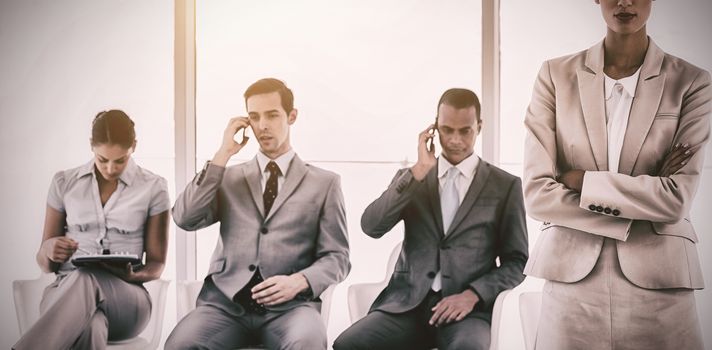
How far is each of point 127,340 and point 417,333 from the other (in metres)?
1.79

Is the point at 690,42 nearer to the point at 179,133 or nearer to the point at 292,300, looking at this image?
the point at 292,300

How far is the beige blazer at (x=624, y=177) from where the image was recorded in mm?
3586

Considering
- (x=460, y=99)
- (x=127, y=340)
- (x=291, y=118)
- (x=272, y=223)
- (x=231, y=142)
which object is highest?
(x=460, y=99)

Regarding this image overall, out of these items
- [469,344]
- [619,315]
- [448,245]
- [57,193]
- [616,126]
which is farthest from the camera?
[57,193]

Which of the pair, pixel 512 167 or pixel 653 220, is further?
pixel 512 167

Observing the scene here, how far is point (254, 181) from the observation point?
4277 millimetres

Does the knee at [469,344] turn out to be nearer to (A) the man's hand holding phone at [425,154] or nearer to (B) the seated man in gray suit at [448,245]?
(B) the seated man in gray suit at [448,245]

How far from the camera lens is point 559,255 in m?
3.81

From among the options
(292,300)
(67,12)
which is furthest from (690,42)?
(67,12)

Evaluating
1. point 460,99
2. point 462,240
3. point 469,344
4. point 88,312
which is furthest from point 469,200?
point 88,312

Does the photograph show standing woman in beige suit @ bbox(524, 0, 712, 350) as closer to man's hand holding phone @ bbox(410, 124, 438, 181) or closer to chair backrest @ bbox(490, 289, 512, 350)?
chair backrest @ bbox(490, 289, 512, 350)

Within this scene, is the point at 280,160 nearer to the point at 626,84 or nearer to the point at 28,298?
the point at 28,298

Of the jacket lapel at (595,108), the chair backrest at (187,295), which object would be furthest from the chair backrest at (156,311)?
the jacket lapel at (595,108)

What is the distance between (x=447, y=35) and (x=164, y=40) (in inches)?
69.9
